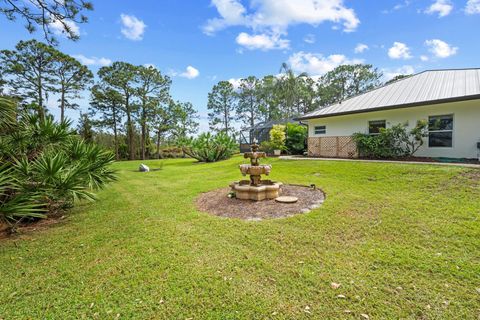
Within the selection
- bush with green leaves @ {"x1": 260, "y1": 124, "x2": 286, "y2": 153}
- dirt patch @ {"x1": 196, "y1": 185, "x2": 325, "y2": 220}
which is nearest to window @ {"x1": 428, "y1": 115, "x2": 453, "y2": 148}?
dirt patch @ {"x1": 196, "y1": 185, "x2": 325, "y2": 220}

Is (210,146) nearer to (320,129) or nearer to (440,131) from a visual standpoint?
(320,129)

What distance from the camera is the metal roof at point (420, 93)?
9.23m

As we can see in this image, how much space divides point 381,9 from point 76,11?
37.8 feet

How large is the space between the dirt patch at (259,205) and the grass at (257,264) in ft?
1.25

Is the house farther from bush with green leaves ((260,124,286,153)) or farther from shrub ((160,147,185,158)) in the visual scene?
shrub ((160,147,185,158))

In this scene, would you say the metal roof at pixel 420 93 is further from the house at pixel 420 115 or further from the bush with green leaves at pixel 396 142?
the bush with green leaves at pixel 396 142

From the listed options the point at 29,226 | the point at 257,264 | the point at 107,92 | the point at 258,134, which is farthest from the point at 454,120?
the point at 107,92

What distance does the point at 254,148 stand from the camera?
608 cm

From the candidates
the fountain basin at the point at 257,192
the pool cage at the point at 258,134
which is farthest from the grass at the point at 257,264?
the pool cage at the point at 258,134

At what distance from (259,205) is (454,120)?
9.98 meters

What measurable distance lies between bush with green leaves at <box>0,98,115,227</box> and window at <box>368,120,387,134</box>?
1241cm

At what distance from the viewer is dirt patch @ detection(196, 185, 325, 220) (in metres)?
4.80

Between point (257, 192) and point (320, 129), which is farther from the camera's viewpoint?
point (320, 129)

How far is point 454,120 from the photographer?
31.2ft
